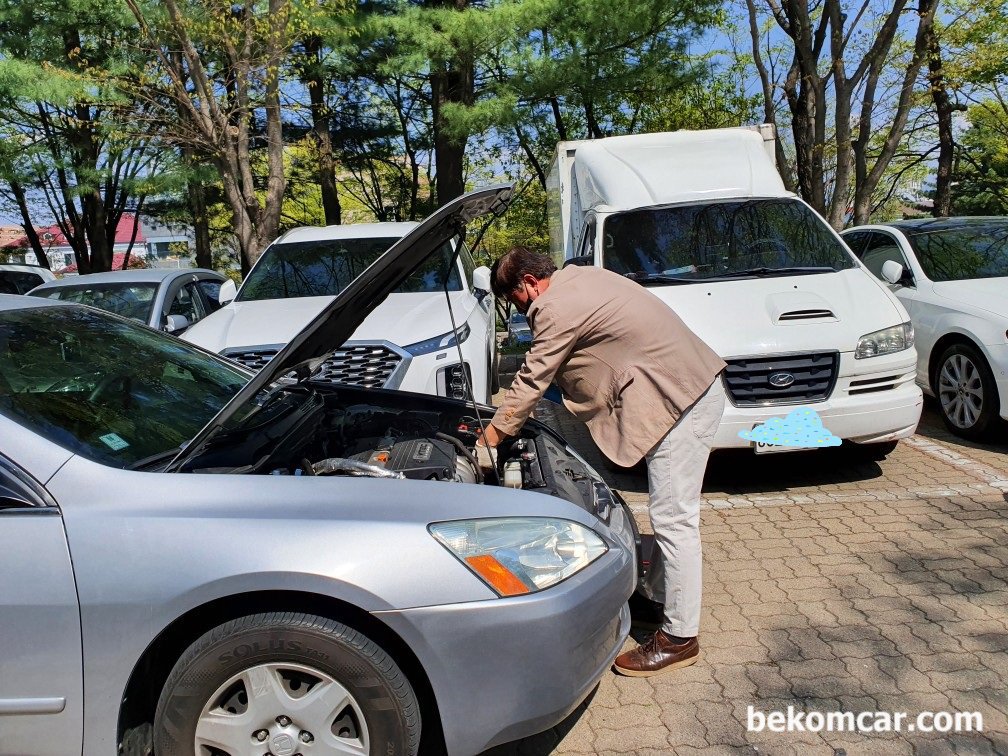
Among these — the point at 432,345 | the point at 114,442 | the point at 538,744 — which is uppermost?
the point at 114,442

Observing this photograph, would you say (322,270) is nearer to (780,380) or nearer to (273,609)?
(780,380)

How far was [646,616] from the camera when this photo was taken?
3.80 m

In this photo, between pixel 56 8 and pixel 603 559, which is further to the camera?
pixel 56 8

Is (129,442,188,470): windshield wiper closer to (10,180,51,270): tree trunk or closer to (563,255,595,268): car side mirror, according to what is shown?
(563,255,595,268): car side mirror

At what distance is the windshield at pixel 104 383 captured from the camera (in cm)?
270

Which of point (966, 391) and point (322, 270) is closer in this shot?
point (966, 391)

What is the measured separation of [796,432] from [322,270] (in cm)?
412

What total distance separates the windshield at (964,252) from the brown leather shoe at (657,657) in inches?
197

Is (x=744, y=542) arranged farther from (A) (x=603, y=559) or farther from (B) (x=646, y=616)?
(A) (x=603, y=559)

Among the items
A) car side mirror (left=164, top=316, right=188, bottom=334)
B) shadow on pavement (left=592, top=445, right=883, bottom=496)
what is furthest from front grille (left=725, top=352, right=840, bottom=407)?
car side mirror (left=164, top=316, right=188, bottom=334)

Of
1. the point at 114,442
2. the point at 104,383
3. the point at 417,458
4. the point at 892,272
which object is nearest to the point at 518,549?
the point at 417,458

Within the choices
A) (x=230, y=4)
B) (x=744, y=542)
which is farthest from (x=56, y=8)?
(x=744, y=542)

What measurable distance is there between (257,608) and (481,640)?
0.63 metres

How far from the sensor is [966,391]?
648 cm
